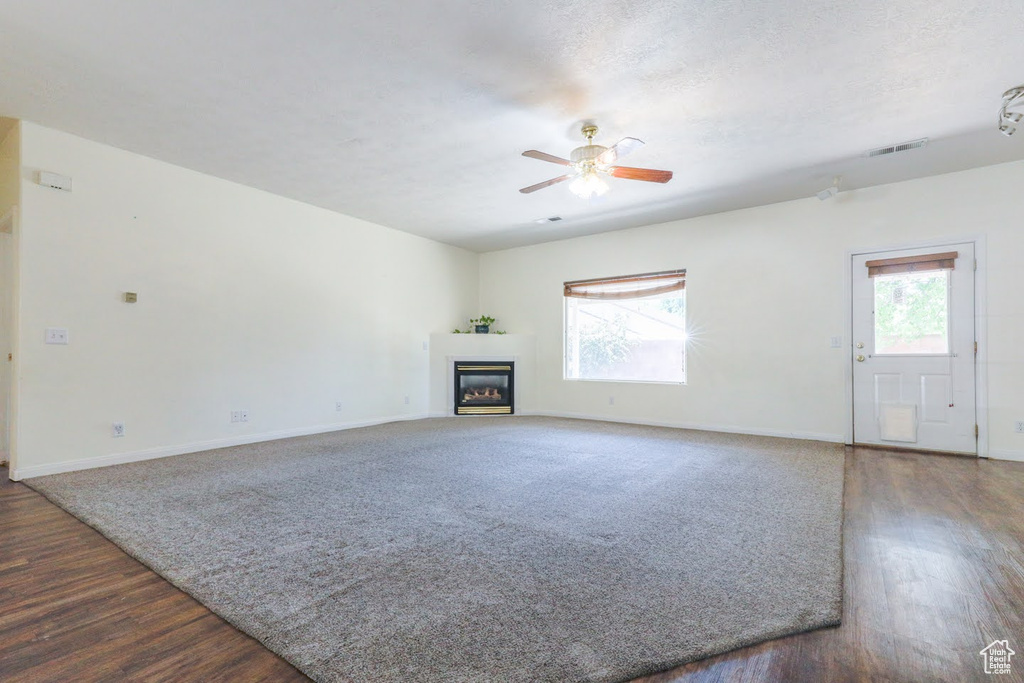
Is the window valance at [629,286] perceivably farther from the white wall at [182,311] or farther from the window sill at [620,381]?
the white wall at [182,311]

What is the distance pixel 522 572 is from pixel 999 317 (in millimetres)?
5154

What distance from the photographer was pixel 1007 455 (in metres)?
4.17

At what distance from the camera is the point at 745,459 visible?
4.09 metres

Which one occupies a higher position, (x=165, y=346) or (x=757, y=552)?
(x=165, y=346)

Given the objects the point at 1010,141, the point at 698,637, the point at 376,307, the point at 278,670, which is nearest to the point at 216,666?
the point at 278,670

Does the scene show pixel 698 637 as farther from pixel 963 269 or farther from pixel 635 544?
pixel 963 269

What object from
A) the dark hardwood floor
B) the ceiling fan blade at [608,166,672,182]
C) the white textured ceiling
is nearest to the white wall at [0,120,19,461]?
the white textured ceiling

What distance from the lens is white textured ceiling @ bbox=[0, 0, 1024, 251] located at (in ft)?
7.73

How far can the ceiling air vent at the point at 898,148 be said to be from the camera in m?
3.71

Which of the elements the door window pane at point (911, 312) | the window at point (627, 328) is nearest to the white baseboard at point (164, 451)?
the window at point (627, 328)

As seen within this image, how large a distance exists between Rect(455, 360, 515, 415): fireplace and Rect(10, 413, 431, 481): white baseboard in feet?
5.33

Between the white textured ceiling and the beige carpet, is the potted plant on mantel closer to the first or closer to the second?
the white textured ceiling

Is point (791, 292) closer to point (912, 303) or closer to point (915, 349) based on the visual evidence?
point (912, 303)

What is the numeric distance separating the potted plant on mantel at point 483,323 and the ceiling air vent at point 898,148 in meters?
4.98
